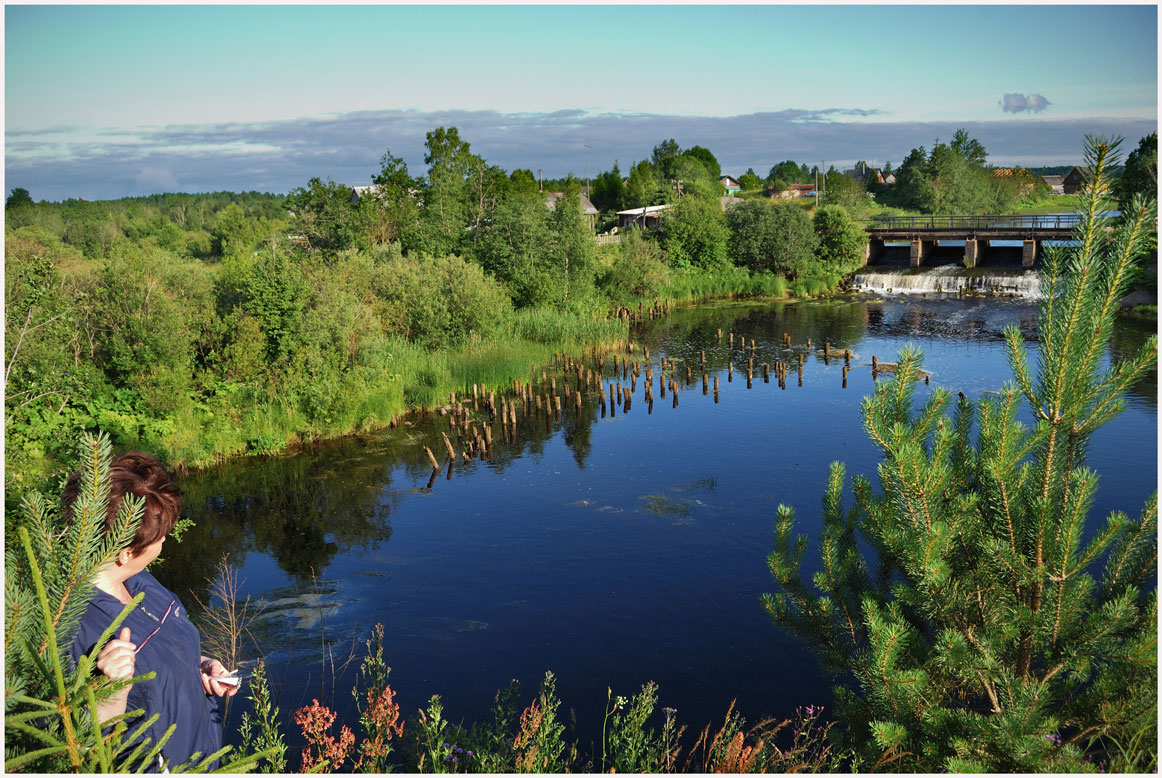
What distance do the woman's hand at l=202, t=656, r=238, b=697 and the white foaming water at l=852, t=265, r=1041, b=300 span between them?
41.8 meters

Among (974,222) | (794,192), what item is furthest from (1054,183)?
(974,222)

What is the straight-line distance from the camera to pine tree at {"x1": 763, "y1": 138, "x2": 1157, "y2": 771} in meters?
3.38

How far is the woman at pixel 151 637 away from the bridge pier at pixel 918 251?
49.4 metres

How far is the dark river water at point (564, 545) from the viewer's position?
1002 cm

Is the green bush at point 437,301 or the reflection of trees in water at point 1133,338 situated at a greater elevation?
the green bush at point 437,301

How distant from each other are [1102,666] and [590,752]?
554 centimetres

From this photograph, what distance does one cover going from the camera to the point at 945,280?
140 feet

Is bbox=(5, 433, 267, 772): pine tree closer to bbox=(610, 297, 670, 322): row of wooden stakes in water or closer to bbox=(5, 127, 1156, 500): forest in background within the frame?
bbox=(5, 127, 1156, 500): forest in background

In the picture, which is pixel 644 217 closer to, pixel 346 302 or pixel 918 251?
pixel 918 251

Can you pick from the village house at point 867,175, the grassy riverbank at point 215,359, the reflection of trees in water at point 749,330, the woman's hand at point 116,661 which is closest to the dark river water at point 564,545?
the grassy riverbank at point 215,359

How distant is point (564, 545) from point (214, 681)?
1082 cm

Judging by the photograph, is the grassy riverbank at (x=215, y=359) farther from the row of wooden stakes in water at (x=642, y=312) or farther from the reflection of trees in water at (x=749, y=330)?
the row of wooden stakes in water at (x=642, y=312)

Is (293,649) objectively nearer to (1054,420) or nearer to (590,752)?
(590,752)

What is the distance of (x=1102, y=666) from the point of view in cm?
383
